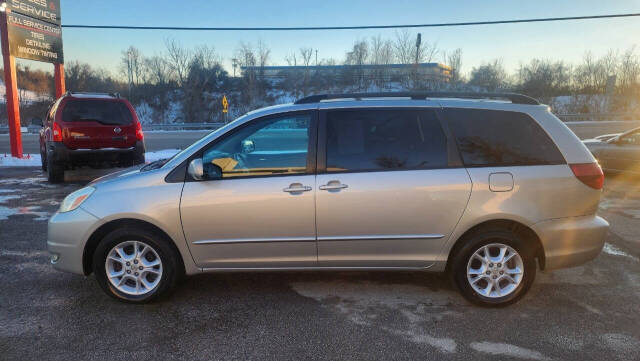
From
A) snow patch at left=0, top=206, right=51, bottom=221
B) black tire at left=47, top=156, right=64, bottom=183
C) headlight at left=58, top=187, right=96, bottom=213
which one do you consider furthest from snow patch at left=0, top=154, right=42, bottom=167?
headlight at left=58, top=187, right=96, bottom=213

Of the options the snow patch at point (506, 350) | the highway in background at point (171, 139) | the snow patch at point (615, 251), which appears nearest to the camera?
the snow patch at point (506, 350)

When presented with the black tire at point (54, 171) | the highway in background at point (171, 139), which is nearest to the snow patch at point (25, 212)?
the black tire at point (54, 171)

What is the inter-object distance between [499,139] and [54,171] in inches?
375

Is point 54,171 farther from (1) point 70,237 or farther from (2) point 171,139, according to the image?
(2) point 171,139

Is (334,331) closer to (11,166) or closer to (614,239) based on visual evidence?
(614,239)

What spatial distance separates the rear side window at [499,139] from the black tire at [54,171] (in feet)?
28.1

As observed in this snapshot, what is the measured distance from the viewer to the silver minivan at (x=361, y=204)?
3379 millimetres

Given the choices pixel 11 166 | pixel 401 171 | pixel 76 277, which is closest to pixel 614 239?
pixel 401 171

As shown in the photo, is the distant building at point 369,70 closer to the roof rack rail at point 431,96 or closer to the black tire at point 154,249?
the roof rack rail at point 431,96

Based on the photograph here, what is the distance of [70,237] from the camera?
3496 millimetres

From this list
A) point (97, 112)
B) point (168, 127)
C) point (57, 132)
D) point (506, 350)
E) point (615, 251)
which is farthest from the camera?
point (168, 127)

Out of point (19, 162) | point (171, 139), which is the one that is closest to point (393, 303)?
point (19, 162)

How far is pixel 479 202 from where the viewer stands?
3373 millimetres

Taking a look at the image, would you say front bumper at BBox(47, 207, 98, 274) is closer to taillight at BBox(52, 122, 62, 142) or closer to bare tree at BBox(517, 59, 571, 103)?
taillight at BBox(52, 122, 62, 142)
